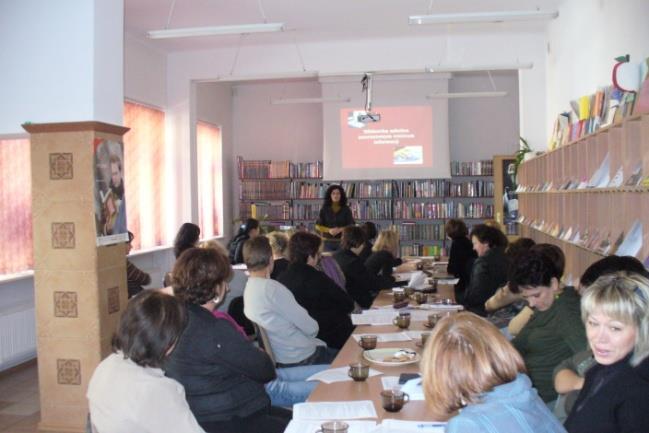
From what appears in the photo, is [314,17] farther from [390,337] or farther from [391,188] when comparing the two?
[390,337]

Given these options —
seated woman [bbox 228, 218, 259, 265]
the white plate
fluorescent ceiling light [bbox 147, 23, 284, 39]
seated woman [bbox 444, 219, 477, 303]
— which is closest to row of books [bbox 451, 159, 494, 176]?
seated woman [bbox 228, 218, 259, 265]

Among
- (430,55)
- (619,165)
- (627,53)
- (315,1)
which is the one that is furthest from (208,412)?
(430,55)

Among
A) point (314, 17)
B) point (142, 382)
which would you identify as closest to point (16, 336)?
point (142, 382)

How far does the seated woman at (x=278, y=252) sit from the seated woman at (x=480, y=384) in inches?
141

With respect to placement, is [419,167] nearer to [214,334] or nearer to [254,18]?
[254,18]

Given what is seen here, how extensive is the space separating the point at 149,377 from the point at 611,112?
4.03m

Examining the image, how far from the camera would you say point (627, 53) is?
5082 millimetres

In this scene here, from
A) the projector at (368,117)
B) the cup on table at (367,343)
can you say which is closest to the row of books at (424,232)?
the projector at (368,117)

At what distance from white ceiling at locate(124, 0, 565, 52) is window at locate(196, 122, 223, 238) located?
224cm

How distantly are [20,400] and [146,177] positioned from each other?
3942 mm

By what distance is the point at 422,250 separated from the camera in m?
10.9

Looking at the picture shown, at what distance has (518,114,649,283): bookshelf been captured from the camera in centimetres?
370

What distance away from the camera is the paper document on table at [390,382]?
103 inches

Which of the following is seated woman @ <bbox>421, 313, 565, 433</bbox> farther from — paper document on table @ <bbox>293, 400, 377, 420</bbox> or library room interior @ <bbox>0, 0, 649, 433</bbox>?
paper document on table @ <bbox>293, 400, 377, 420</bbox>
